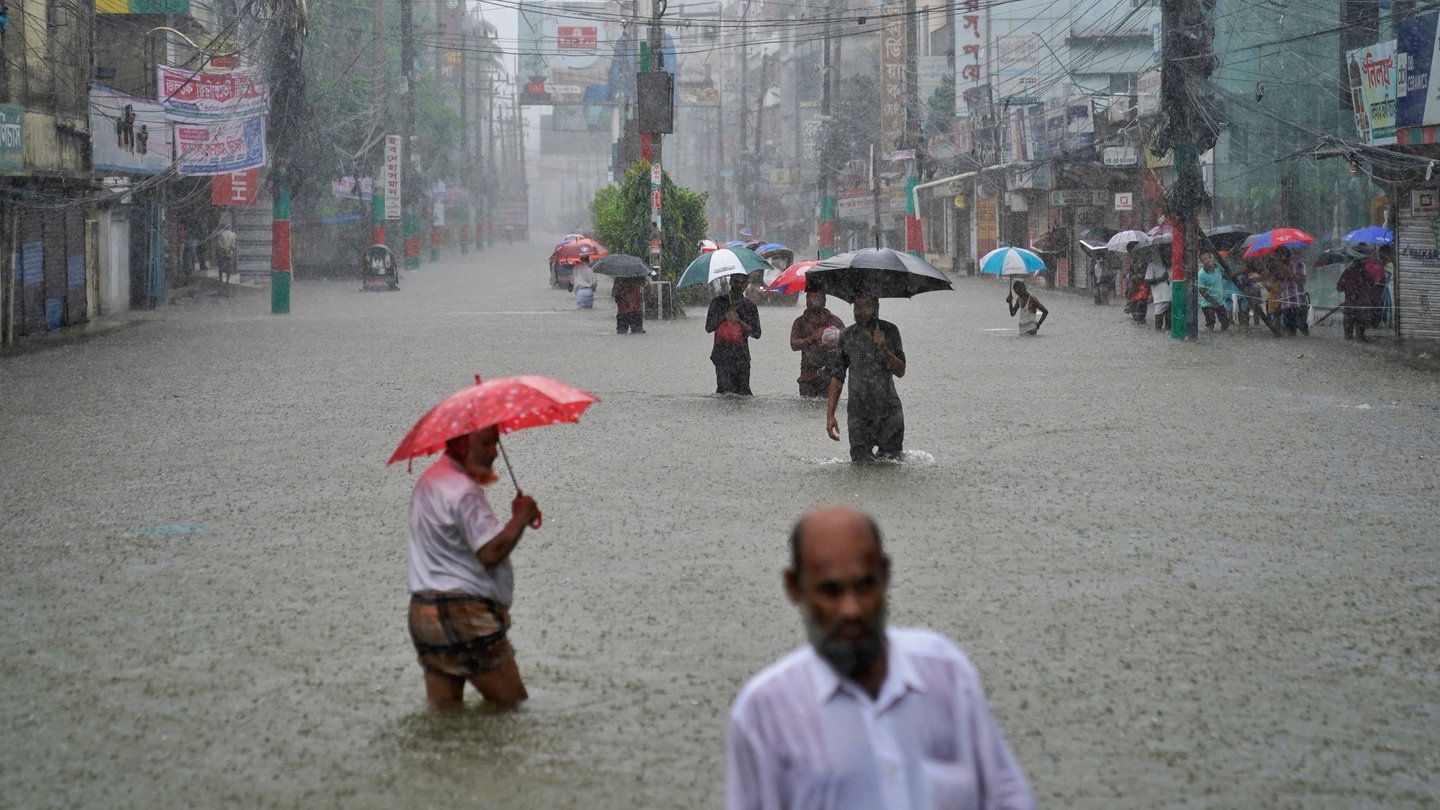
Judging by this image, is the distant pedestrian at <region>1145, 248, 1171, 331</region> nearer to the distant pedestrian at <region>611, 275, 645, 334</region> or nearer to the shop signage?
the distant pedestrian at <region>611, 275, 645, 334</region>

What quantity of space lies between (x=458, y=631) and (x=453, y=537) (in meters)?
0.33

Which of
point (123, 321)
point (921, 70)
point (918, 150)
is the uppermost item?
point (921, 70)

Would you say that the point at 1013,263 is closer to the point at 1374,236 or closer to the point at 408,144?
the point at 1374,236

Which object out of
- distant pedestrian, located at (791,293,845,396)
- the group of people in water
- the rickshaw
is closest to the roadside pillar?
the rickshaw

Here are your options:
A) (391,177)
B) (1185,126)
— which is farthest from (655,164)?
(391,177)

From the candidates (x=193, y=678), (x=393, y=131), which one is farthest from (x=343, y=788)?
(x=393, y=131)

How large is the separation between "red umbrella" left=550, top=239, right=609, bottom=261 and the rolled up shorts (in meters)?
31.9

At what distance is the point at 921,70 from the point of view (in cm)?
6356

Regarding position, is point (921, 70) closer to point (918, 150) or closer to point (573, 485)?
point (918, 150)

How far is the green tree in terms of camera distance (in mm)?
32906

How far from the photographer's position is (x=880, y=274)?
12289mm

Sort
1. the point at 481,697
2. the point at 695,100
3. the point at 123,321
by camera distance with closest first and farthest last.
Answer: the point at 481,697 → the point at 123,321 → the point at 695,100

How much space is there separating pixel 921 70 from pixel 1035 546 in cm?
5646

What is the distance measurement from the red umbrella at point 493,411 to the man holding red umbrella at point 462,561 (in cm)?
9
